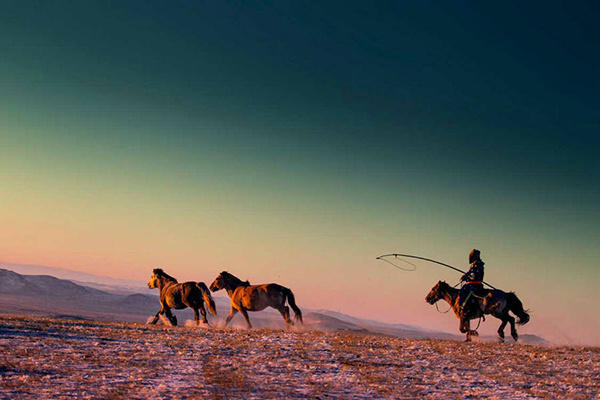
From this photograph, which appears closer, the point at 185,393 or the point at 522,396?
the point at 185,393

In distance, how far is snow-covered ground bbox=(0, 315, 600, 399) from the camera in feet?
32.4

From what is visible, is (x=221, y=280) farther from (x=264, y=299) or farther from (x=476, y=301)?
(x=476, y=301)

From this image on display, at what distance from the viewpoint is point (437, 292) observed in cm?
2419

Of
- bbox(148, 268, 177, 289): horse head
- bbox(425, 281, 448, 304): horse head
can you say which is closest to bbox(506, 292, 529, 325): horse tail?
bbox(425, 281, 448, 304): horse head

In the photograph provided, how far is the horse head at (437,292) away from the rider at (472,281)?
1.06m

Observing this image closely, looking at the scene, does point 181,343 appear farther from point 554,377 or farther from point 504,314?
point 504,314

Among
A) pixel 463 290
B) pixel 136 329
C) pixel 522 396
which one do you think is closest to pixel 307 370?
pixel 522 396

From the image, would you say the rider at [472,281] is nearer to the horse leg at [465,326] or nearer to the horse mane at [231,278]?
the horse leg at [465,326]

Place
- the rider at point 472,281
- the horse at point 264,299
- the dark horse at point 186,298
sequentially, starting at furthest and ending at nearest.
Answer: the dark horse at point 186,298, the horse at point 264,299, the rider at point 472,281

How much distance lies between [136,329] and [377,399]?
12420 mm

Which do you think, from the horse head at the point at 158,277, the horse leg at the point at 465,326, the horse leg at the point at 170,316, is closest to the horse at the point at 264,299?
the horse leg at the point at 170,316

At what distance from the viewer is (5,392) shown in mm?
8938

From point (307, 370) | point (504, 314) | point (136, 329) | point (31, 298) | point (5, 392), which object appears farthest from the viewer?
point (31, 298)

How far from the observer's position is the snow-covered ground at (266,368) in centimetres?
988
